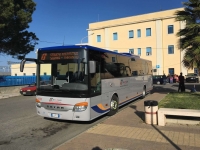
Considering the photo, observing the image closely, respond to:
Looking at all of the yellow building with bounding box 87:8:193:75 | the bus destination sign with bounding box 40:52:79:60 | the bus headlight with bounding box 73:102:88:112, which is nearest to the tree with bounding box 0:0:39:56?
the bus destination sign with bounding box 40:52:79:60

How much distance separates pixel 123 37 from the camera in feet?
154

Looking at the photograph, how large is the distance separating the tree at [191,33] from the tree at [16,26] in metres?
14.0

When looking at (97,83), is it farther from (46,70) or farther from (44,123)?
(44,123)

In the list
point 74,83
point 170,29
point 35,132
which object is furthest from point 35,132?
point 170,29

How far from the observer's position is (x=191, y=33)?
13258 mm

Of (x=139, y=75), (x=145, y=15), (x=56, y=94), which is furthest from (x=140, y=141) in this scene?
(x=145, y=15)

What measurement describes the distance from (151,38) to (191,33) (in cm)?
3124

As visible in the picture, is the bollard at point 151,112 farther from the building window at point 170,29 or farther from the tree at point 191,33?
the building window at point 170,29

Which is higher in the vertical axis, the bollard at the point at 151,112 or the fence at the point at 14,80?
the fence at the point at 14,80

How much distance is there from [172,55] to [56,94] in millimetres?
38084

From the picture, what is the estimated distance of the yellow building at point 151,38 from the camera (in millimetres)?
41469

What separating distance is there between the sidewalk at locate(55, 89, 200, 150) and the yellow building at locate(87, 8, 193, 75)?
3552 cm

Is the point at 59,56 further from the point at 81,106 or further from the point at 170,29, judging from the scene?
the point at 170,29

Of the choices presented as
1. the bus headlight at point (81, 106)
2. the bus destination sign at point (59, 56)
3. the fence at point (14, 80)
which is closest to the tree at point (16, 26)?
the fence at point (14, 80)
